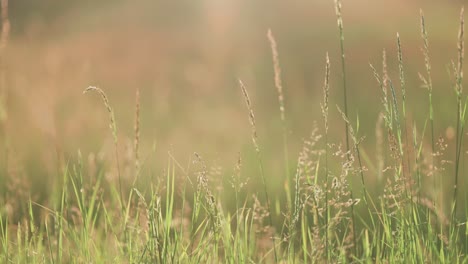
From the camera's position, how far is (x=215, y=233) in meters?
2.34

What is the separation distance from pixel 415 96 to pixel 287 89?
156 centimetres

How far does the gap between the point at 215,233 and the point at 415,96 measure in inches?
225

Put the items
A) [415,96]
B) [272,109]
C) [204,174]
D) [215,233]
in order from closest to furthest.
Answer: [204,174] → [215,233] → [415,96] → [272,109]

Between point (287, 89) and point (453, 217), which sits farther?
point (287, 89)

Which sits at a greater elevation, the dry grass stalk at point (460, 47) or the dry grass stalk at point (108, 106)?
the dry grass stalk at point (460, 47)

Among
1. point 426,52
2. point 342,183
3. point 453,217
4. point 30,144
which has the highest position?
point 426,52

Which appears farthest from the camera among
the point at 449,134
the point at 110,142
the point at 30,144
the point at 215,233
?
the point at 30,144

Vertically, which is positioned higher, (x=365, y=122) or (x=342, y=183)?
(x=342, y=183)

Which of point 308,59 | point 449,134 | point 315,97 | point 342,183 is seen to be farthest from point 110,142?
point 308,59

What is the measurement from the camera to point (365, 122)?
26.2 feet

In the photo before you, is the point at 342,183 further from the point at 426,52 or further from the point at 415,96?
the point at 415,96

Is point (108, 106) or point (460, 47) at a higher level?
point (460, 47)

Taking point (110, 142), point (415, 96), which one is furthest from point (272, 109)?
point (110, 142)

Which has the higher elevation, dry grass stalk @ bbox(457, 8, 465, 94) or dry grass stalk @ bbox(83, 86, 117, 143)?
dry grass stalk @ bbox(457, 8, 465, 94)
